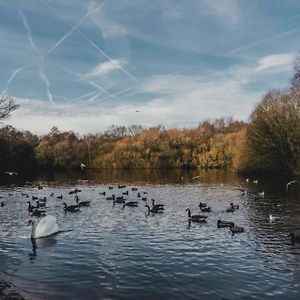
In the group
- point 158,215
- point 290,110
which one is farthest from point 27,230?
point 290,110

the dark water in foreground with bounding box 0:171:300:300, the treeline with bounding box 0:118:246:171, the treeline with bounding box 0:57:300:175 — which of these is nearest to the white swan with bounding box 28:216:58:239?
the dark water in foreground with bounding box 0:171:300:300

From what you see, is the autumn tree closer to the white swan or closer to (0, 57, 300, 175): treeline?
(0, 57, 300, 175): treeline

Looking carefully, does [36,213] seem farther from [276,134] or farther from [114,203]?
[276,134]

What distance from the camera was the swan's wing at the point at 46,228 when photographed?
30391 millimetres

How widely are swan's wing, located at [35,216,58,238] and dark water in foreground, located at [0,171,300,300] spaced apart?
0.57m

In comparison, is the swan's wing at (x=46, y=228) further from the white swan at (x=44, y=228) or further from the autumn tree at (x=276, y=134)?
the autumn tree at (x=276, y=134)

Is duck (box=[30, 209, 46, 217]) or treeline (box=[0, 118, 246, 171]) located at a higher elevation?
treeline (box=[0, 118, 246, 171])

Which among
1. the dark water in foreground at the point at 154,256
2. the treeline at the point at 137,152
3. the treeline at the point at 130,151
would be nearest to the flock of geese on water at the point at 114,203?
the dark water in foreground at the point at 154,256

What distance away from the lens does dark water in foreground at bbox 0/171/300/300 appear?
2030 cm

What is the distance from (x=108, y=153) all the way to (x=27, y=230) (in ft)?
298

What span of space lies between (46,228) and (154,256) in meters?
8.89

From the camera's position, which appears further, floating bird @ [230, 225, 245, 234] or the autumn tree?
the autumn tree

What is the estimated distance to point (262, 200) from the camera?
4931 cm

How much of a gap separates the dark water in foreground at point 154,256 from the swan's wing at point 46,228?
1.87 ft
